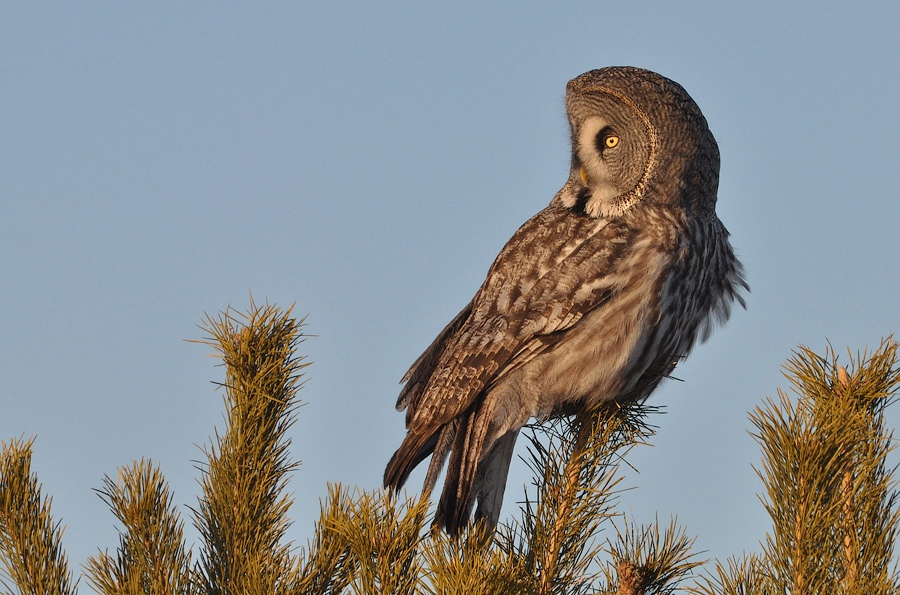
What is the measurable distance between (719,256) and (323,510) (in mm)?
2787

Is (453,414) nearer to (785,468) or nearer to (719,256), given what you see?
(719,256)

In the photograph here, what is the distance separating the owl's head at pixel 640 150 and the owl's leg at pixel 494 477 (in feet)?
4.00

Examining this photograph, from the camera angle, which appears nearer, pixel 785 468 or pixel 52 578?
pixel 785 468

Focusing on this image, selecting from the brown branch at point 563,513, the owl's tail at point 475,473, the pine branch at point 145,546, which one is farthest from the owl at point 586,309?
the pine branch at point 145,546

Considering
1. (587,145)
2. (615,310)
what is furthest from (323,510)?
(587,145)

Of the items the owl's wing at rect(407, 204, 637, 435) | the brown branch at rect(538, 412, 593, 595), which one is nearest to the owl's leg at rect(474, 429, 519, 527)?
the owl's wing at rect(407, 204, 637, 435)

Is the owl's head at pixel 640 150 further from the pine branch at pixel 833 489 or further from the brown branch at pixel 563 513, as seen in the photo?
the pine branch at pixel 833 489

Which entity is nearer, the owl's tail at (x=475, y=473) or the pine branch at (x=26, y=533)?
the pine branch at (x=26, y=533)

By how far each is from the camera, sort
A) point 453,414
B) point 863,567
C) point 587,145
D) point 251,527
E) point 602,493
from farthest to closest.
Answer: point 587,145 → point 453,414 → point 602,493 → point 251,527 → point 863,567

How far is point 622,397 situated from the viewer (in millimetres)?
4387

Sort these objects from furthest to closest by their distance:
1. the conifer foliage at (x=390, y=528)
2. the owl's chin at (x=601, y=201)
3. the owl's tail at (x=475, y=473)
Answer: the owl's chin at (x=601, y=201) < the owl's tail at (x=475, y=473) < the conifer foliage at (x=390, y=528)

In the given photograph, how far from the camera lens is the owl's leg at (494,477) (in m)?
4.05

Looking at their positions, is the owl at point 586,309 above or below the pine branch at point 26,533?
Result: above

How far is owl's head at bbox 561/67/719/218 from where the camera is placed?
15.4 ft
